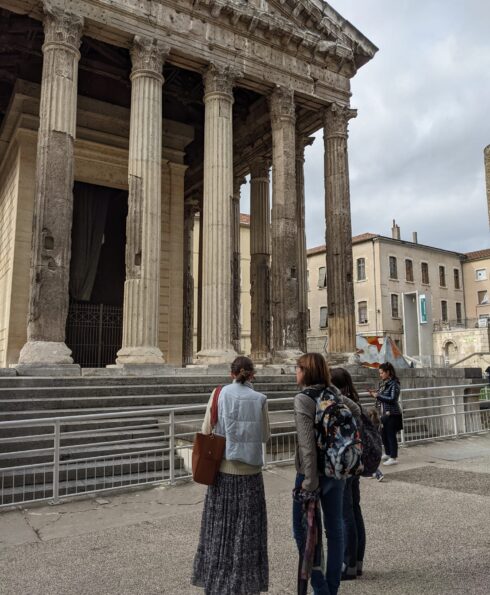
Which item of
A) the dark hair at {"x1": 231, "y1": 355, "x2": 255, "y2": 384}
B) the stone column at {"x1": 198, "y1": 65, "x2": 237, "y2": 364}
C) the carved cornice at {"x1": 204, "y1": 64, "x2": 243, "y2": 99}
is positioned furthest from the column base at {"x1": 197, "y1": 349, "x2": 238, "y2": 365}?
the dark hair at {"x1": 231, "y1": 355, "x2": 255, "y2": 384}

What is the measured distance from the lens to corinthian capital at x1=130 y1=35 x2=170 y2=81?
46.1ft

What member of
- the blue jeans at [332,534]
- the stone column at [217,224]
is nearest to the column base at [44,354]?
the stone column at [217,224]

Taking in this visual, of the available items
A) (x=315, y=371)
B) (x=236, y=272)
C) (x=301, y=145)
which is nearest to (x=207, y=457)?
(x=315, y=371)

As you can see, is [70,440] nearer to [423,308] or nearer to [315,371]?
[315,371]

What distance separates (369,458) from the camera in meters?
4.18

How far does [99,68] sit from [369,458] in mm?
17455

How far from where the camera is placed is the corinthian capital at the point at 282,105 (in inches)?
654

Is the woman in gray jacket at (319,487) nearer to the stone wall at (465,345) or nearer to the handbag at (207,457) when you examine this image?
the handbag at (207,457)

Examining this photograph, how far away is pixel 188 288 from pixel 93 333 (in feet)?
19.7

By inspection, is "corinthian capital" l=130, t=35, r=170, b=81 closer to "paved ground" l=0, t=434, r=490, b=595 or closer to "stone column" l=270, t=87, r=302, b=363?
"stone column" l=270, t=87, r=302, b=363

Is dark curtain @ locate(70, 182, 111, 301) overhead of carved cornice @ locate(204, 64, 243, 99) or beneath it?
beneath

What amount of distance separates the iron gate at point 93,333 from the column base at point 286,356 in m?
6.89

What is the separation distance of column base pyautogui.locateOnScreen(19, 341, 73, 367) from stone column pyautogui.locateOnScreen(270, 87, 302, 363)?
6338mm

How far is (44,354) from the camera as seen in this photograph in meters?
11.5
